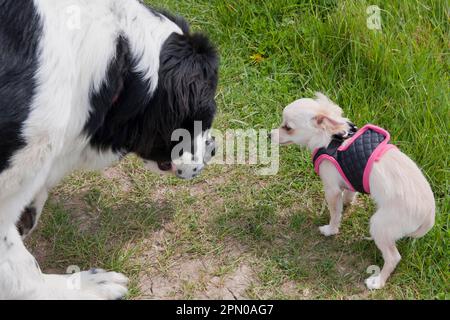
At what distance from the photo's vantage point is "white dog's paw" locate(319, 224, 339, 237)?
10.0ft

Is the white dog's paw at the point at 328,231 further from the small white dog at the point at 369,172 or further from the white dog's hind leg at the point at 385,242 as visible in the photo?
the white dog's hind leg at the point at 385,242

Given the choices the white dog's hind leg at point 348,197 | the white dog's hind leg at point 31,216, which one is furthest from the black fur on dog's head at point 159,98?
the white dog's hind leg at point 348,197

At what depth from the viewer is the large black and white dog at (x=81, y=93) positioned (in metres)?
2.13

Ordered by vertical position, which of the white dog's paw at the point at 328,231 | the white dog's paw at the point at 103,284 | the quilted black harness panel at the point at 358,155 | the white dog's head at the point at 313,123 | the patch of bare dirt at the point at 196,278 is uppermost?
the white dog's head at the point at 313,123

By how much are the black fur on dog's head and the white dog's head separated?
515 mm

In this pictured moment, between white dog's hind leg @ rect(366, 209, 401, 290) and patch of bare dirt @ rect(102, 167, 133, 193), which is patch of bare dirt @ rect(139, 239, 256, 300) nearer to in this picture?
patch of bare dirt @ rect(102, 167, 133, 193)

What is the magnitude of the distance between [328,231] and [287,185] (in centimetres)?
40

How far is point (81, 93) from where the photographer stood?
7.41ft

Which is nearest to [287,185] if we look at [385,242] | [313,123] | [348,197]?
[348,197]

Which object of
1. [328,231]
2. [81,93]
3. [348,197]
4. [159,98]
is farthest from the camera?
[348,197]

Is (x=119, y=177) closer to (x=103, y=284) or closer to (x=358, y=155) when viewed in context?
(x=103, y=284)

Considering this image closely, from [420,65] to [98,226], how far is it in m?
2.01

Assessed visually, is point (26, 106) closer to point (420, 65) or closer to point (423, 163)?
point (423, 163)

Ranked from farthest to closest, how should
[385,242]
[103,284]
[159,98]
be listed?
[103,284] < [385,242] < [159,98]
